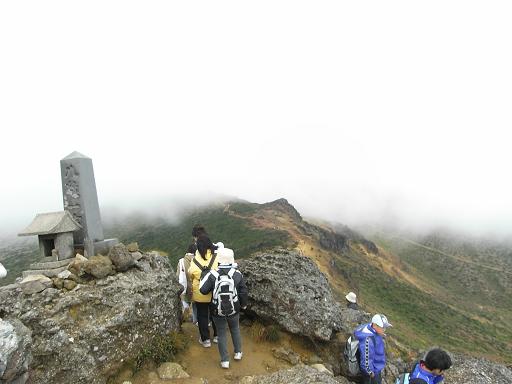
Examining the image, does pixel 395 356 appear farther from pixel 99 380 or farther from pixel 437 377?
pixel 99 380

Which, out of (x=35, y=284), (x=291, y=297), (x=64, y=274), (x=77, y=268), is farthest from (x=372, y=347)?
(x=35, y=284)

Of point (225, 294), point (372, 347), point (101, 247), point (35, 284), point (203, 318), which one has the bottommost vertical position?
point (372, 347)

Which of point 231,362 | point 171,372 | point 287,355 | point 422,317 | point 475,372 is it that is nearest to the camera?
point 171,372

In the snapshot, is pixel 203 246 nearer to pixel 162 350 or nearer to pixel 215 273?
pixel 215 273

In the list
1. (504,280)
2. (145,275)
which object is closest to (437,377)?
(145,275)

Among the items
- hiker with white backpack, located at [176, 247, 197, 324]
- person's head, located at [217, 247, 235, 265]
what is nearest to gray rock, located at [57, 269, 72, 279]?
hiker with white backpack, located at [176, 247, 197, 324]

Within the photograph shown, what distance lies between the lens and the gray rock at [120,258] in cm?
863

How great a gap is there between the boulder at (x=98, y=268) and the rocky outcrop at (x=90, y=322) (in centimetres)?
14

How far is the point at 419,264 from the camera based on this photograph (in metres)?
106

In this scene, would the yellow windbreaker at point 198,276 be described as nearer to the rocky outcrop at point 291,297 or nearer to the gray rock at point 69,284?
the rocky outcrop at point 291,297

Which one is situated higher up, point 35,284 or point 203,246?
point 203,246

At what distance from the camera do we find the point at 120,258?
8633mm

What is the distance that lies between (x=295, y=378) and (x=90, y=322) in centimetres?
408

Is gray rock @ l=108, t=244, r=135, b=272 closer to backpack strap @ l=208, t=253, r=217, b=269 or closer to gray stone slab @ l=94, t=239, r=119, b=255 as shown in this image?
gray stone slab @ l=94, t=239, r=119, b=255
